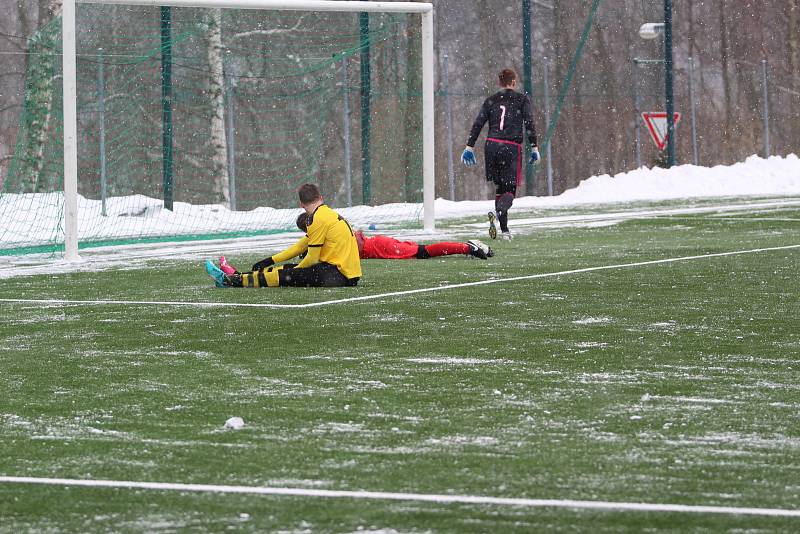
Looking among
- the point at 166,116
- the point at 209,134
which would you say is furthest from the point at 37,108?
the point at 166,116

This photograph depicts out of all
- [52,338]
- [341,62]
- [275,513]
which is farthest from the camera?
[341,62]

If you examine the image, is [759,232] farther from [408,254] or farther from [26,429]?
[26,429]

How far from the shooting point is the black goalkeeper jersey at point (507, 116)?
16.8 m

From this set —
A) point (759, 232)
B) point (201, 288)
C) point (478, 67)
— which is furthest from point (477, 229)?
point (478, 67)

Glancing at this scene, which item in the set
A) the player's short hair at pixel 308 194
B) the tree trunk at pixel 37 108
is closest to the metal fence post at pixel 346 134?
the tree trunk at pixel 37 108

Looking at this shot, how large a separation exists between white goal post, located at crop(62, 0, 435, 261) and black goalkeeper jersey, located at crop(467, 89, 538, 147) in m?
1.81

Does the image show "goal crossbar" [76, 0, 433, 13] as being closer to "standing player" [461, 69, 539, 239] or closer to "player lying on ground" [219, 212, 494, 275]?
"standing player" [461, 69, 539, 239]

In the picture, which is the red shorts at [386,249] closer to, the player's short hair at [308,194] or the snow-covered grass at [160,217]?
the player's short hair at [308,194]

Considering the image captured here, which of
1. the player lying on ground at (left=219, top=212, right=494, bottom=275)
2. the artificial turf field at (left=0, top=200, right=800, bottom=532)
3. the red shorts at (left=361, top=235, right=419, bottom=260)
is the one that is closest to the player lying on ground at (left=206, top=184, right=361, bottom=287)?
the artificial turf field at (left=0, top=200, right=800, bottom=532)

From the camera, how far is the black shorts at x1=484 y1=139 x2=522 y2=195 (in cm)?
1692

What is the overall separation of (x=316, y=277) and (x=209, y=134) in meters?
12.7

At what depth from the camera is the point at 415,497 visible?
16.4 ft

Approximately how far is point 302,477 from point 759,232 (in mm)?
13268

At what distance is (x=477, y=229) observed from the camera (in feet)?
64.9
